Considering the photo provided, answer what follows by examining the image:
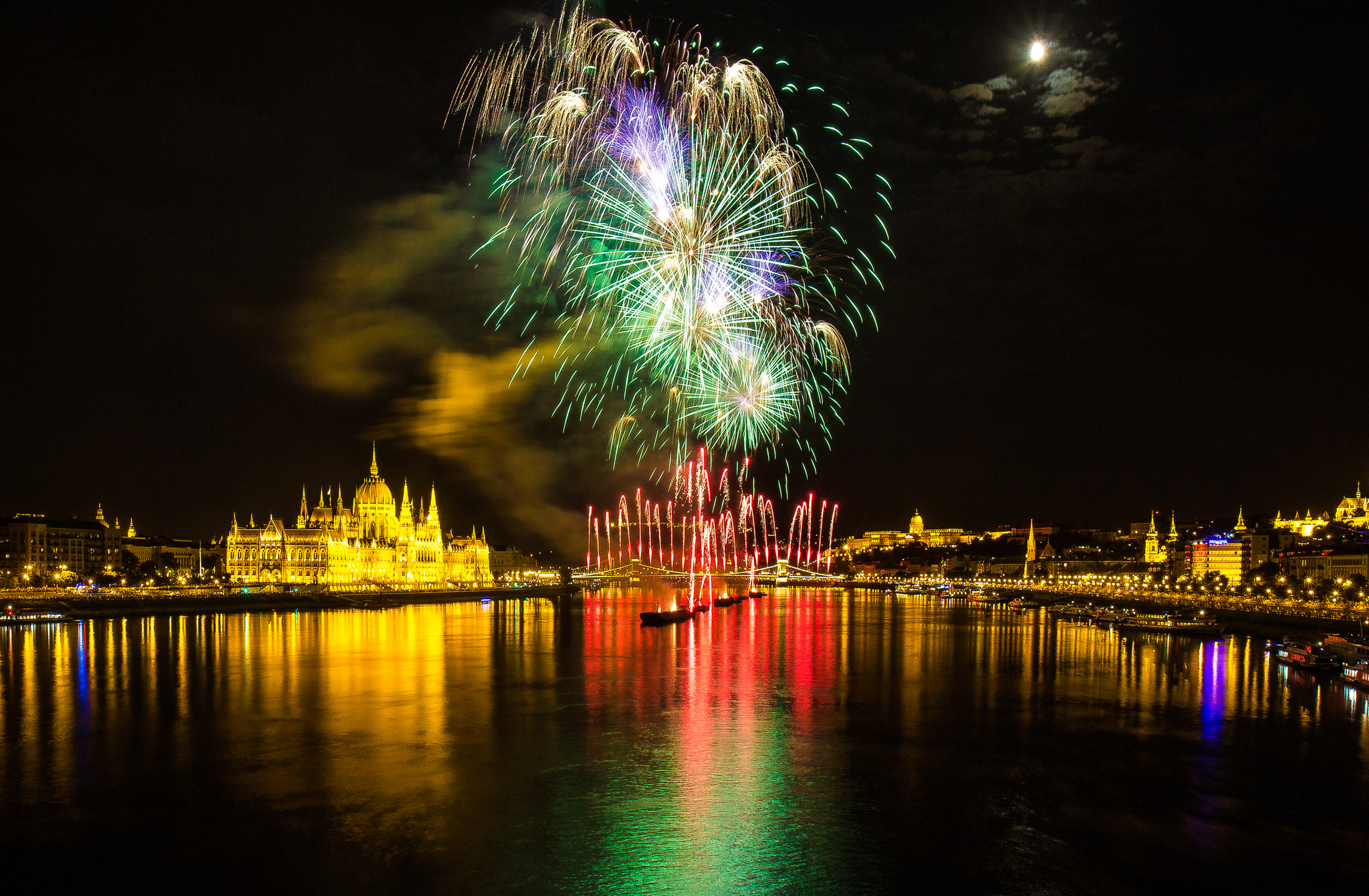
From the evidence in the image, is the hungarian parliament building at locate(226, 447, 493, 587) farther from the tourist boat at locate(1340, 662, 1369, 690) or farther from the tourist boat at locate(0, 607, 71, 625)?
the tourist boat at locate(1340, 662, 1369, 690)

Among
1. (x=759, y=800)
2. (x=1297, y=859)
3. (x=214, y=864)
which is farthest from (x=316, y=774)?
(x=1297, y=859)

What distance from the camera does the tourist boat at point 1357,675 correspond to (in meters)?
19.3

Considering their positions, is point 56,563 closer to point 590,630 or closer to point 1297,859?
point 590,630

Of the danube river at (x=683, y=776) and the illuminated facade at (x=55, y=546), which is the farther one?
the illuminated facade at (x=55, y=546)

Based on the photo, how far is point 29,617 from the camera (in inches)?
1539

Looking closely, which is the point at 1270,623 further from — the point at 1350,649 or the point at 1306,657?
the point at 1306,657

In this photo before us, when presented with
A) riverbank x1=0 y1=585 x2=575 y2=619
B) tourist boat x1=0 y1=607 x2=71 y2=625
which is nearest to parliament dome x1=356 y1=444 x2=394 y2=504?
riverbank x1=0 y1=585 x2=575 y2=619

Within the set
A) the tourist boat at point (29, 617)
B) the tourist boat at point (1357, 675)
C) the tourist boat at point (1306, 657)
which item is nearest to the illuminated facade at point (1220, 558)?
the tourist boat at point (1306, 657)

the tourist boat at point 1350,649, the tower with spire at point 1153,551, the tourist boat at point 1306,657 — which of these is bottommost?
the tower with spire at point 1153,551

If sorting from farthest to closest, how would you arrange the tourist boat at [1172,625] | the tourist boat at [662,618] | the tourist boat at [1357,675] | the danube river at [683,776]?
the tourist boat at [662,618], the tourist boat at [1172,625], the tourist boat at [1357,675], the danube river at [683,776]

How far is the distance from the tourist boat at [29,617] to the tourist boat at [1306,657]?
4279 centimetres

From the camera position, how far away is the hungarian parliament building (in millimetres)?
85812

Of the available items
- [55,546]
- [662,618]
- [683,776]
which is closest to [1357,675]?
[683,776]

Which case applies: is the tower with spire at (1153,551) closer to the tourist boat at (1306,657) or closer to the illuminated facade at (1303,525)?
the illuminated facade at (1303,525)
